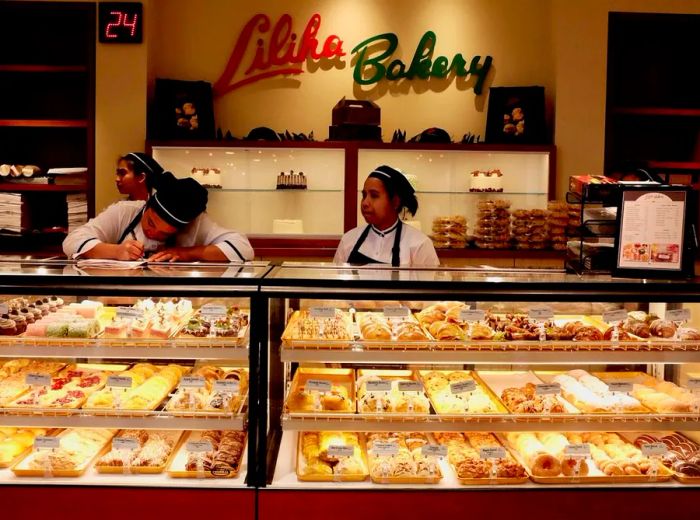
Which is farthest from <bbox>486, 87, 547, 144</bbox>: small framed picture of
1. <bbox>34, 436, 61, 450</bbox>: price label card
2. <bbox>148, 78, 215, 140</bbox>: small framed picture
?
<bbox>34, 436, 61, 450</bbox>: price label card

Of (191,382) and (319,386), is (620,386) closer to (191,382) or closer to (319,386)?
(319,386)

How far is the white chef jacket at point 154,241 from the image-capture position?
3463 millimetres

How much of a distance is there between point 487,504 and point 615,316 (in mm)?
818

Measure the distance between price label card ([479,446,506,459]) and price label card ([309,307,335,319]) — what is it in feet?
2.33

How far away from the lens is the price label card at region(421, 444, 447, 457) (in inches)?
96.9

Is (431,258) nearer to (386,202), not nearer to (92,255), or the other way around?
(386,202)

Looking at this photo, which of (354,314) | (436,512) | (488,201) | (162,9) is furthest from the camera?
(162,9)

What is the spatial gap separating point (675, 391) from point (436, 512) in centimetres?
107

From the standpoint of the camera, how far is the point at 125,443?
2.46m

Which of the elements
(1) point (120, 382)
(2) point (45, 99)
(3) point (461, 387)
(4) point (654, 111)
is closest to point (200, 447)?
(1) point (120, 382)

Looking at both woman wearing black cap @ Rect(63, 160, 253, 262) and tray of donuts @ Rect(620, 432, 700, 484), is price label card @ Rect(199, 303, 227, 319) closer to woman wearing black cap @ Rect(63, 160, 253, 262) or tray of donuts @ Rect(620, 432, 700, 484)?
woman wearing black cap @ Rect(63, 160, 253, 262)

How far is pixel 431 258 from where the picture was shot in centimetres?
385

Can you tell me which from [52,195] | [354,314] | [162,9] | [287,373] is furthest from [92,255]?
[162,9]

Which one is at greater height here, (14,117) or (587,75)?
(587,75)
